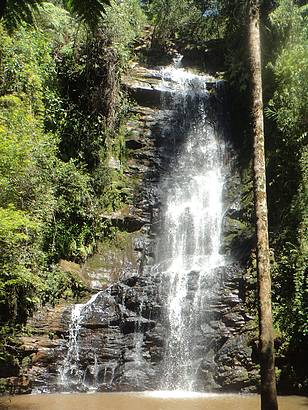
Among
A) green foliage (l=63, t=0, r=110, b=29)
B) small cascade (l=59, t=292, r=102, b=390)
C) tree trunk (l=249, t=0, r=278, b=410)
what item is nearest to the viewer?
green foliage (l=63, t=0, r=110, b=29)

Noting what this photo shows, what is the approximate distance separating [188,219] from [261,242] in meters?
10.5

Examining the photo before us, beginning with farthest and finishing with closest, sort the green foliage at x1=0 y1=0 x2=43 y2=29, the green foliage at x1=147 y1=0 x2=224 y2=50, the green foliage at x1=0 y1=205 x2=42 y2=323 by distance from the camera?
1. the green foliage at x1=147 y1=0 x2=224 y2=50
2. the green foliage at x1=0 y1=205 x2=42 y2=323
3. the green foliage at x1=0 y1=0 x2=43 y2=29

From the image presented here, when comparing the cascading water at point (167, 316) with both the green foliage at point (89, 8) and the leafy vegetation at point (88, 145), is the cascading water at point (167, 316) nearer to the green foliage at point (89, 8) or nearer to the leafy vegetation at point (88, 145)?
the leafy vegetation at point (88, 145)

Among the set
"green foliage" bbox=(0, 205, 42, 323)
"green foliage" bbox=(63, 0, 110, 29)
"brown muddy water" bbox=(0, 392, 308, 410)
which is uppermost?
"green foliage" bbox=(63, 0, 110, 29)

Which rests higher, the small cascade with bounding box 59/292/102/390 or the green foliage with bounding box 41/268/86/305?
the green foliage with bounding box 41/268/86/305

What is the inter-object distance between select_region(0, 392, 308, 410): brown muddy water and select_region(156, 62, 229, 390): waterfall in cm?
143

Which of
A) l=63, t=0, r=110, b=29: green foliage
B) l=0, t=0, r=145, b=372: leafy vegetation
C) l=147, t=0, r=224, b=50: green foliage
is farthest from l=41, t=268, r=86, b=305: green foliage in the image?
l=147, t=0, r=224, b=50: green foliage

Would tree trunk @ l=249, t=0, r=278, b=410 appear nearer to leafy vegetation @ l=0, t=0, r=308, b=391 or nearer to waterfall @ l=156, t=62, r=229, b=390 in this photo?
leafy vegetation @ l=0, t=0, r=308, b=391

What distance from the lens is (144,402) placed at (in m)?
10.1

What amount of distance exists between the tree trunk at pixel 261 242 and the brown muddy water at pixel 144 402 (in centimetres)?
313

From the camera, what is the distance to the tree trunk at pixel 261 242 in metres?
6.58

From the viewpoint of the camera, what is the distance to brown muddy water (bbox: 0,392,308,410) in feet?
31.0

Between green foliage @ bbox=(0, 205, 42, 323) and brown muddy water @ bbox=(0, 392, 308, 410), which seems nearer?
brown muddy water @ bbox=(0, 392, 308, 410)

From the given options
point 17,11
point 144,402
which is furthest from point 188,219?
point 17,11
